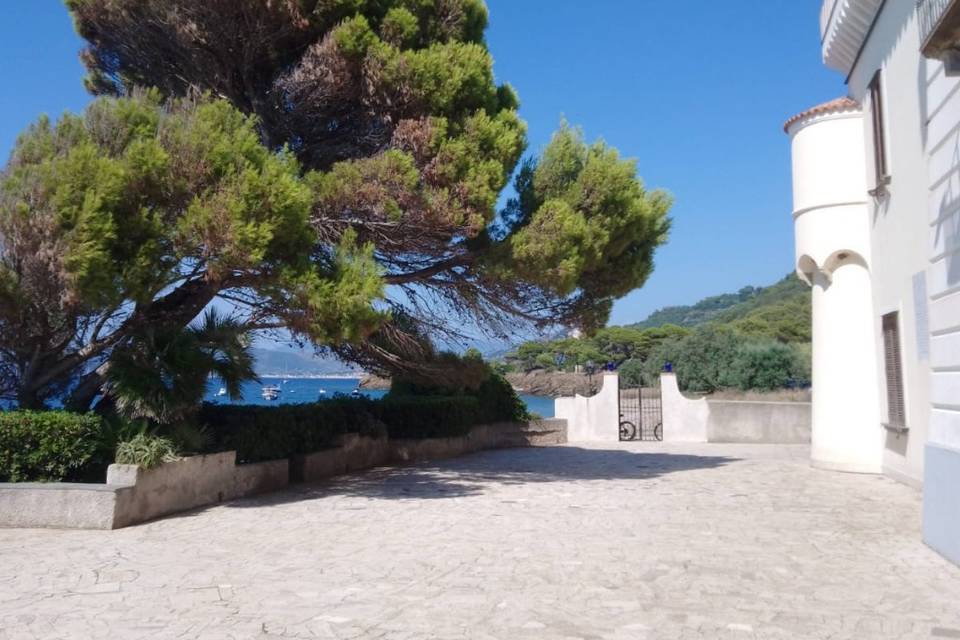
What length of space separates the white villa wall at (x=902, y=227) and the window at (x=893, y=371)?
15 centimetres

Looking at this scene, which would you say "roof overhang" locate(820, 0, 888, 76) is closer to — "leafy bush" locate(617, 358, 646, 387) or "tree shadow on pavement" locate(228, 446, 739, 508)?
"tree shadow on pavement" locate(228, 446, 739, 508)

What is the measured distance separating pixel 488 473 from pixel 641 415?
28.9ft

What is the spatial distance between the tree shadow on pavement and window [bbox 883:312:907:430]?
356 centimetres

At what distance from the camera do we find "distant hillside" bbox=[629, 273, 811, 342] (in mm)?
49406

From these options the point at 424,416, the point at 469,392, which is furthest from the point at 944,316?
the point at 469,392

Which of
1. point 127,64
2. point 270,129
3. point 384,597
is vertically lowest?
point 384,597

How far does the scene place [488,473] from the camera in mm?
13031

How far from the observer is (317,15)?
391 inches

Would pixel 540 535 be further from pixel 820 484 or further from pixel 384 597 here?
pixel 820 484

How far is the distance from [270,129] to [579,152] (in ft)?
14.4

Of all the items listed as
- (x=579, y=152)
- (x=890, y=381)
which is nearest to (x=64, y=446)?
(x=579, y=152)

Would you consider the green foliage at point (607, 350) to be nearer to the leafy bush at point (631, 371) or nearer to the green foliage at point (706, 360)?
the leafy bush at point (631, 371)

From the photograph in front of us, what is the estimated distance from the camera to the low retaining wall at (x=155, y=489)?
7820mm

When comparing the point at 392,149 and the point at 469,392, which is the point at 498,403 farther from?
the point at 392,149
